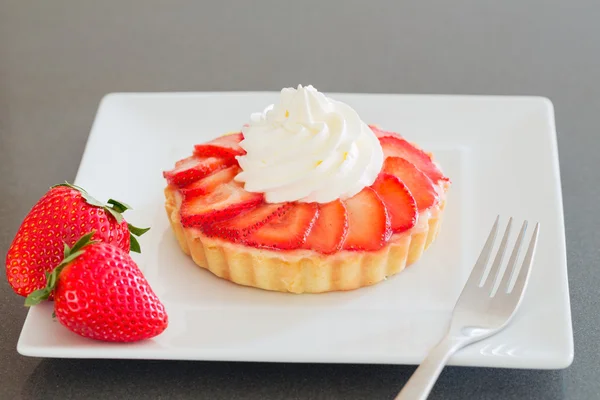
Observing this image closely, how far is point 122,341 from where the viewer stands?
6.54ft

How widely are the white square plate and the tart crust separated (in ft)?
0.08

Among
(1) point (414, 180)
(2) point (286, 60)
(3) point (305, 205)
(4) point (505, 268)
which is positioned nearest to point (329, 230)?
(3) point (305, 205)

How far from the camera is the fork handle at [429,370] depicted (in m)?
1.78

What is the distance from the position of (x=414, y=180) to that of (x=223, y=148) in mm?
525

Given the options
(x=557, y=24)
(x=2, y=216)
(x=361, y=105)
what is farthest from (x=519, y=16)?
(x=2, y=216)

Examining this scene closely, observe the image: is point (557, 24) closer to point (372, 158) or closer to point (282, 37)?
point (282, 37)

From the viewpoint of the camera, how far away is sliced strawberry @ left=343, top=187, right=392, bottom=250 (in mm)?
2252

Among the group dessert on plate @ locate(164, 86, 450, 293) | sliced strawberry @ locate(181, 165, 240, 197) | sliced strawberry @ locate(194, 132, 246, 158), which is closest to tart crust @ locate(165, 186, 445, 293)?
dessert on plate @ locate(164, 86, 450, 293)

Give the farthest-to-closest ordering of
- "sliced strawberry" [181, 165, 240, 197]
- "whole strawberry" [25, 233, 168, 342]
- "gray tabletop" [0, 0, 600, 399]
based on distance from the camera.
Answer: "gray tabletop" [0, 0, 600, 399], "sliced strawberry" [181, 165, 240, 197], "whole strawberry" [25, 233, 168, 342]

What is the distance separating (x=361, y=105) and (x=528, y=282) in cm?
98

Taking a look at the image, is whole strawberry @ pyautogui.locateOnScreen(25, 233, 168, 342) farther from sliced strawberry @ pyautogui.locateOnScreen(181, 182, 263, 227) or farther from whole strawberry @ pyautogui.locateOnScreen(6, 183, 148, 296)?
sliced strawberry @ pyautogui.locateOnScreen(181, 182, 263, 227)

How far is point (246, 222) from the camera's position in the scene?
2.28 m

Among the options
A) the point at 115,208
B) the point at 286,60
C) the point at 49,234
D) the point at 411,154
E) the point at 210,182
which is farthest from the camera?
the point at 286,60

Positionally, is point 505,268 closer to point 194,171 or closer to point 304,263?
point 304,263
